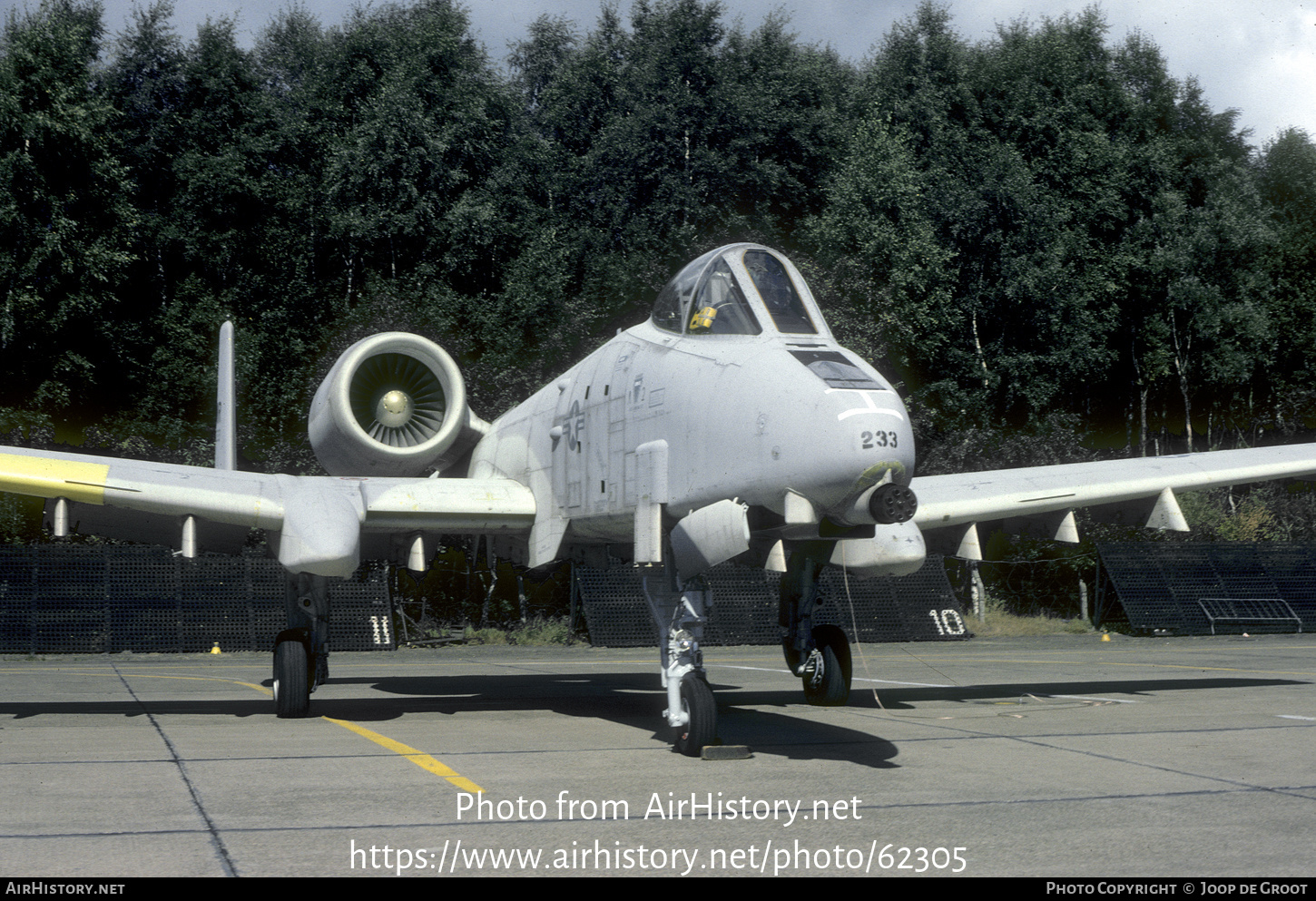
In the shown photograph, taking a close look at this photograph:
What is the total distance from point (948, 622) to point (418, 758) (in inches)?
752

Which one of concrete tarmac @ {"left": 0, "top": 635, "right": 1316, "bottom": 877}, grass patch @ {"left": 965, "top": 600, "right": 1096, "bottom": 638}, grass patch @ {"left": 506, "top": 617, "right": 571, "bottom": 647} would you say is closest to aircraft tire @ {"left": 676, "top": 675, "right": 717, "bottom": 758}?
concrete tarmac @ {"left": 0, "top": 635, "right": 1316, "bottom": 877}

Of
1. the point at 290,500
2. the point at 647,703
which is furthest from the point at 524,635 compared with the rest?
the point at 290,500

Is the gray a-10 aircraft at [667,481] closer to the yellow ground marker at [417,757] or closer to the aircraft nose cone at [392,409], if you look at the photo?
the aircraft nose cone at [392,409]

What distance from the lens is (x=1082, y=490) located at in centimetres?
1245

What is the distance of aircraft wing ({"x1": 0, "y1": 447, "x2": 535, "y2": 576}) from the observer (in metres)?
10.6

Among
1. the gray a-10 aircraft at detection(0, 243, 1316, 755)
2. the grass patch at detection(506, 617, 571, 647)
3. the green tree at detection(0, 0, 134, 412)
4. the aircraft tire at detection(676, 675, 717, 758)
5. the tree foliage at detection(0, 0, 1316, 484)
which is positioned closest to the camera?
the gray a-10 aircraft at detection(0, 243, 1316, 755)

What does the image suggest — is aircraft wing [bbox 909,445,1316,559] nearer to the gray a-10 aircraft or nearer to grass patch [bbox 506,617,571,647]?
the gray a-10 aircraft

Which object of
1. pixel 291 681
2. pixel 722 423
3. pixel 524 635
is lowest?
pixel 524 635

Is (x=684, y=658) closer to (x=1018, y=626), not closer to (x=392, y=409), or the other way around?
(x=392, y=409)

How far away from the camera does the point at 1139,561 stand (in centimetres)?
2767

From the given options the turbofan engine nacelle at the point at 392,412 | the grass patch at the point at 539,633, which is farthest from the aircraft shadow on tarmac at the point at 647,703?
the grass patch at the point at 539,633

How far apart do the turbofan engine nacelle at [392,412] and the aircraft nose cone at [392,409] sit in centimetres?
1

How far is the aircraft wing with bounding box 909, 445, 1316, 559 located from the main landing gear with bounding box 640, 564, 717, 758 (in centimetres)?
333

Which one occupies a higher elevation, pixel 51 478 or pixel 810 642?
pixel 51 478
